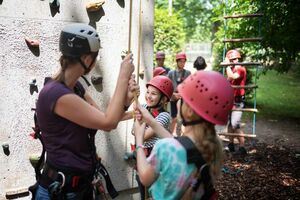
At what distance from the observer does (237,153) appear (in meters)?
7.86

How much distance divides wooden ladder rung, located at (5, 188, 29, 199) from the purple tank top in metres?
1.51

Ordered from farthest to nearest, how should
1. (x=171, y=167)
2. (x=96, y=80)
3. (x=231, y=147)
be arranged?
1. (x=231, y=147)
2. (x=96, y=80)
3. (x=171, y=167)

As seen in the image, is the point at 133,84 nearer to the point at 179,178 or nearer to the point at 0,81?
the point at 179,178

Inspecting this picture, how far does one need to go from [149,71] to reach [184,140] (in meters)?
2.56

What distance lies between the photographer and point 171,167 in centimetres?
203

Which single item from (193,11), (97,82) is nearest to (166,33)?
(97,82)

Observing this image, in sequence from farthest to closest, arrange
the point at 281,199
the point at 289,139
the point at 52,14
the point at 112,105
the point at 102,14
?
the point at 289,139 → the point at 281,199 → the point at 102,14 → the point at 52,14 → the point at 112,105

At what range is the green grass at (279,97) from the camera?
1298 centimetres

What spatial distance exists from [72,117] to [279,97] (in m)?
15.6

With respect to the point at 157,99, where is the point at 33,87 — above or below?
above

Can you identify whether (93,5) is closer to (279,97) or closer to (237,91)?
(237,91)

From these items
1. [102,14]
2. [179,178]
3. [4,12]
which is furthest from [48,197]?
[102,14]

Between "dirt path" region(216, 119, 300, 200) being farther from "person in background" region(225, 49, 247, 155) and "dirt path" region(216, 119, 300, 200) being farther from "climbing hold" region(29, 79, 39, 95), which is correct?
"climbing hold" region(29, 79, 39, 95)

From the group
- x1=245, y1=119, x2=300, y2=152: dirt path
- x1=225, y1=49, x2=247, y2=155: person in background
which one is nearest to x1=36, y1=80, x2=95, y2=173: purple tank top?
x1=225, y1=49, x2=247, y2=155: person in background
